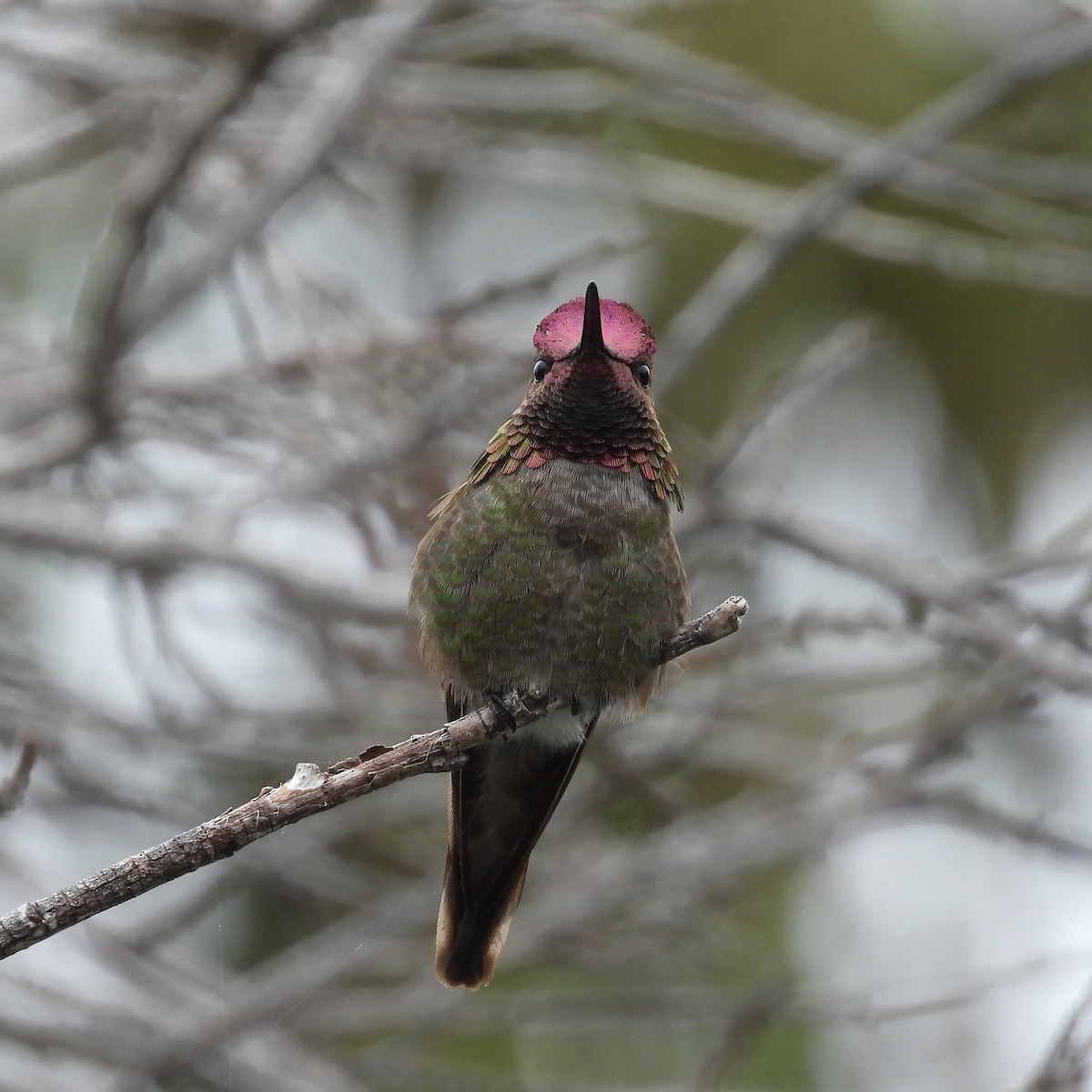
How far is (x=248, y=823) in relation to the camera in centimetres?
209

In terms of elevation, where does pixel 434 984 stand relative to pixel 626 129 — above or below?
below

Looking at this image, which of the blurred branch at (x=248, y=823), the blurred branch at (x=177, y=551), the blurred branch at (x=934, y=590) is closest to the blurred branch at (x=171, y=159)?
the blurred branch at (x=177, y=551)

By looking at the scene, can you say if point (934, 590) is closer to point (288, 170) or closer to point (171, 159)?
point (288, 170)

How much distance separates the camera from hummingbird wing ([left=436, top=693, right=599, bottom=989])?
10.9ft

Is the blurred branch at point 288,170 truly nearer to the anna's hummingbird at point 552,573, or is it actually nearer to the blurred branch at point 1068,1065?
the anna's hummingbird at point 552,573

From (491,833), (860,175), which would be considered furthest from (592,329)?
(860,175)

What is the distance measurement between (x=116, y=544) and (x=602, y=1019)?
238 cm

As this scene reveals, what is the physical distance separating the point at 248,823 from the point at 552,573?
1.25 m

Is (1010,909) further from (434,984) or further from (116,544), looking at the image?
(116,544)

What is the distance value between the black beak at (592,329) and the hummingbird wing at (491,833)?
33.0 inches

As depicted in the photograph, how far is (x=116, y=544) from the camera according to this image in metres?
4.70

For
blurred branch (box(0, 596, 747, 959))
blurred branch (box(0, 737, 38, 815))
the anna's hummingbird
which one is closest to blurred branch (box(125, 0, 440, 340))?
the anna's hummingbird

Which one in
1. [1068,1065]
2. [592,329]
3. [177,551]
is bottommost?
[1068,1065]

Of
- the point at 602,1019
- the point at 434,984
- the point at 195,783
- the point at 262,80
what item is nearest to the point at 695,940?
the point at 602,1019
